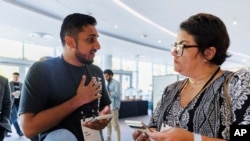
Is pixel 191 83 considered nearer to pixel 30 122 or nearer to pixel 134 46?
pixel 30 122

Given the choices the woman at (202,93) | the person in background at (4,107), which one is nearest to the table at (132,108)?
the person in background at (4,107)

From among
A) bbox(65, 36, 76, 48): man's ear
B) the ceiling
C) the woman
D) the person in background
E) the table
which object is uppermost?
the ceiling

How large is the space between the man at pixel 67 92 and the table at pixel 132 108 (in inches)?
371

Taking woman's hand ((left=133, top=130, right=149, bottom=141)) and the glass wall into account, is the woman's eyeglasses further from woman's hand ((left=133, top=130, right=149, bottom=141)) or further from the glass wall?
the glass wall

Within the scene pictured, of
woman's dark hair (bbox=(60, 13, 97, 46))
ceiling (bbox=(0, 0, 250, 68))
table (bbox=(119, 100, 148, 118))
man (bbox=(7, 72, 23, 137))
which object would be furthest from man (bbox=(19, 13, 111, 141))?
table (bbox=(119, 100, 148, 118))

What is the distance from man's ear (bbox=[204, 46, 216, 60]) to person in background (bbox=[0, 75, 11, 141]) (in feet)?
7.30

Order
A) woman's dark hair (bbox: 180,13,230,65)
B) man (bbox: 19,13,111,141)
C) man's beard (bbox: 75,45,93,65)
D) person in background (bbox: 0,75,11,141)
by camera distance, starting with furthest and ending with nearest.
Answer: person in background (bbox: 0,75,11,141), man's beard (bbox: 75,45,93,65), man (bbox: 19,13,111,141), woman's dark hair (bbox: 180,13,230,65)

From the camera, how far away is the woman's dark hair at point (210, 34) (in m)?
1.23

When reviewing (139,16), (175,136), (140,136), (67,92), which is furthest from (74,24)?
(139,16)

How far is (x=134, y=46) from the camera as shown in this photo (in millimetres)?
11398

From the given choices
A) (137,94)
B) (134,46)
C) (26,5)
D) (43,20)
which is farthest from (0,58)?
(137,94)

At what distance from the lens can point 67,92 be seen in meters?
1.56

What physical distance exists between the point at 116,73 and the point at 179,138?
13.8 m

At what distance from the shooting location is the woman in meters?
1.08
